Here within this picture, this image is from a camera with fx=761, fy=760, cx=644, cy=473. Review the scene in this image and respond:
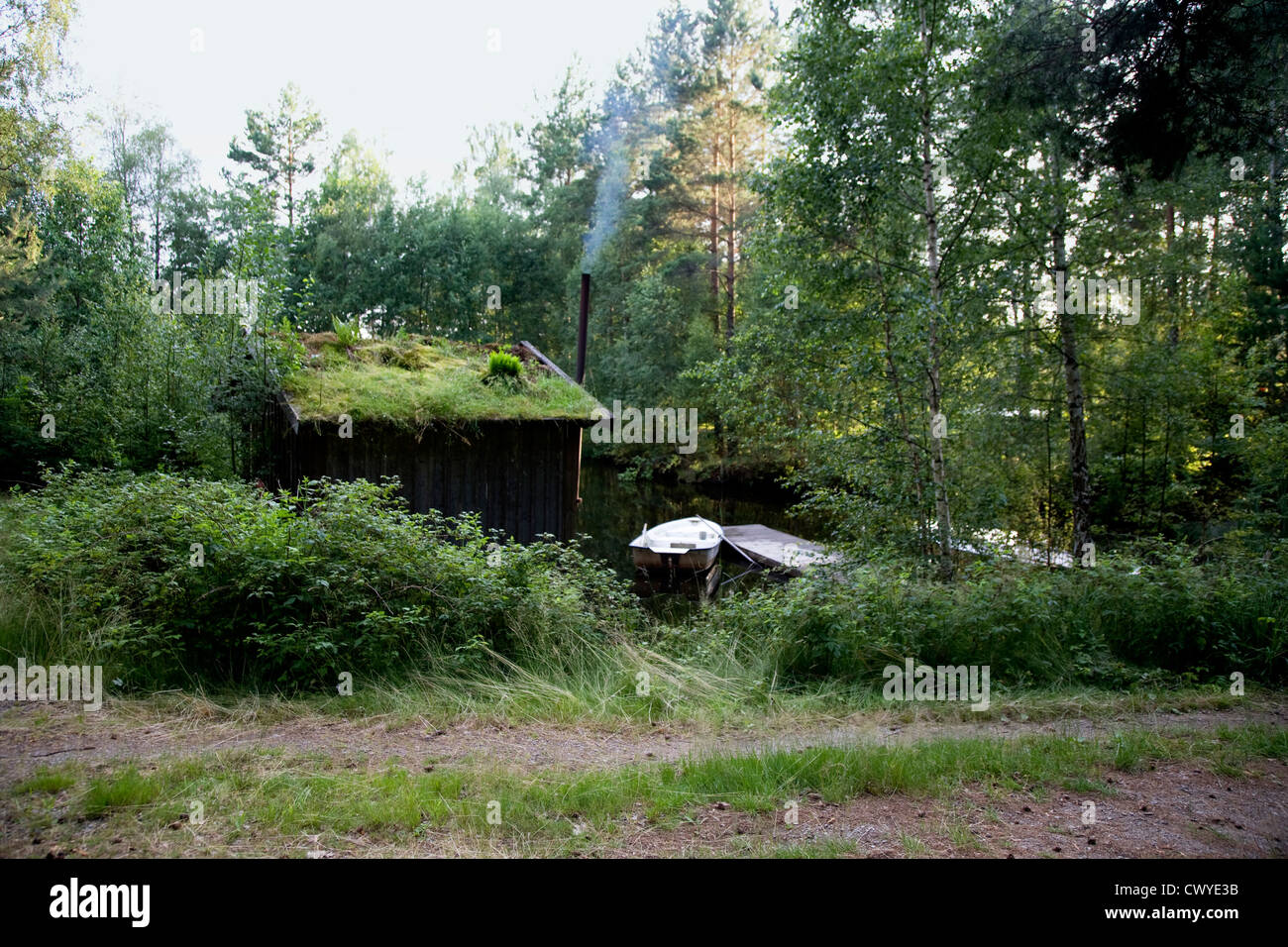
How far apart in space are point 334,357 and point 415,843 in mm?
11029

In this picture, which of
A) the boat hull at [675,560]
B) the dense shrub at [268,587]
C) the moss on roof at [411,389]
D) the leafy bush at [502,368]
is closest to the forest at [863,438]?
the dense shrub at [268,587]

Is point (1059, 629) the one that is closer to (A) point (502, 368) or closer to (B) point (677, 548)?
(A) point (502, 368)

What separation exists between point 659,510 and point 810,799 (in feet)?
74.7

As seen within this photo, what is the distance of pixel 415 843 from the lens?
3.23 meters

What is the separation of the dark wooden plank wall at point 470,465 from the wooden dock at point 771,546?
537 cm

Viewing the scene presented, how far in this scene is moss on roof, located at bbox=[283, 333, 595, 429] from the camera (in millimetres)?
11188

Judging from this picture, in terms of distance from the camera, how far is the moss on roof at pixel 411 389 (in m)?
11.2

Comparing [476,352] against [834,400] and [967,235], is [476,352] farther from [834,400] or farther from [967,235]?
[967,235]

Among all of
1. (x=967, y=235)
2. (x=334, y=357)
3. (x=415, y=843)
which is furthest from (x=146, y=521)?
(x=967, y=235)

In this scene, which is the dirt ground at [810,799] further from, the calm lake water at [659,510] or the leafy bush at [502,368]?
the calm lake water at [659,510]

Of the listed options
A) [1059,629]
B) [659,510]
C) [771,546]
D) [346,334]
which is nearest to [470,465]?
[346,334]

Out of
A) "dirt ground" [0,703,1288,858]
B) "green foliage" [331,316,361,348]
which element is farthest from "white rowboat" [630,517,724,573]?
"dirt ground" [0,703,1288,858]

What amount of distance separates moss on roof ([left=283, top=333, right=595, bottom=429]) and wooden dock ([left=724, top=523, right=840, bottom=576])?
20.5ft
